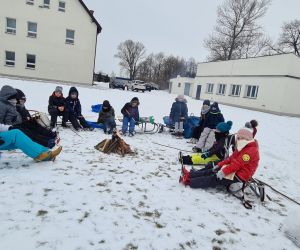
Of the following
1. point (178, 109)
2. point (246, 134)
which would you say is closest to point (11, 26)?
point (178, 109)

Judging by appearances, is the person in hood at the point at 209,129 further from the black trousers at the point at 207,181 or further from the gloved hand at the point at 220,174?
the gloved hand at the point at 220,174

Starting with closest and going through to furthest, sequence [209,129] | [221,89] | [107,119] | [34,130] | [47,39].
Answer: [34,130]
[209,129]
[107,119]
[47,39]
[221,89]

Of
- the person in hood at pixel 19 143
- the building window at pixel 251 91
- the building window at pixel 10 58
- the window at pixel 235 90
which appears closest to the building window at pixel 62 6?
the building window at pixel 10 58

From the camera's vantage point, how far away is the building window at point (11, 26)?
2541 cm

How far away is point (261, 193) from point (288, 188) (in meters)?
1.33

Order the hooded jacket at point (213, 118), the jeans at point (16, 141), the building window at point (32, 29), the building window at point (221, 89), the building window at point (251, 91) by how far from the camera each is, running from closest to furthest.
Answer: the jeans at point (16, 141) → the hooded jacket at point (213, 118) → the building window at point (251, 91) → the building window at point (32, 29) → the building window at point (221, 89)

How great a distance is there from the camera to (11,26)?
25.5 metres

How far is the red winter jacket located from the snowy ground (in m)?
0.46

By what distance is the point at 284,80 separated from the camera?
2261 centimetres

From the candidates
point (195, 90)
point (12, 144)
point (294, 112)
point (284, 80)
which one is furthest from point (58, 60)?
point (12, 144)

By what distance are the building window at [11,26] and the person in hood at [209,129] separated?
24.3m

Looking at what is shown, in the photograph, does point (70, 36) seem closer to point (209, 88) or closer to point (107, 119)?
point (209, 88)

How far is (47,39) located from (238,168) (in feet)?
85.3

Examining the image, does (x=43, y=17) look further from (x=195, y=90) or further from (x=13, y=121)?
(x=13, y=121)
